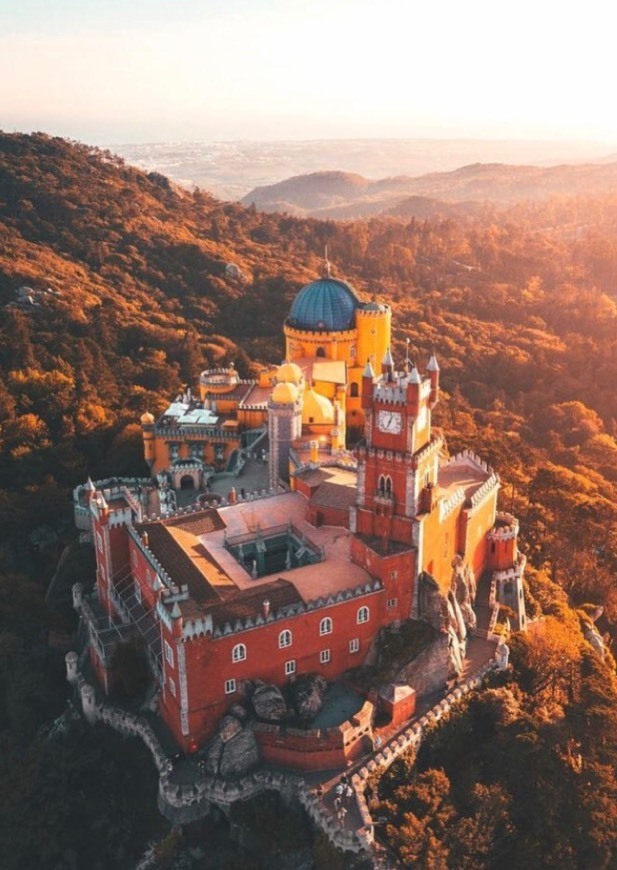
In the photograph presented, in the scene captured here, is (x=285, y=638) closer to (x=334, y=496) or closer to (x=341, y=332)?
(x=334, y=496)

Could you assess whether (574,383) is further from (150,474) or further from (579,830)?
(579,830)

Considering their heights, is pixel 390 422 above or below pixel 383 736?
above

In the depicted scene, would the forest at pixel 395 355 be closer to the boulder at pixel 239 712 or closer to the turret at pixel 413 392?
the boulder at pixel 239 712

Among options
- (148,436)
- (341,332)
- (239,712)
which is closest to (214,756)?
(239,712)

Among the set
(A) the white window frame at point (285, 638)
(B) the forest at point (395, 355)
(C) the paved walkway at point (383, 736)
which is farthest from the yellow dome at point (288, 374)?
(C) the paved walkway at point (383, 736)

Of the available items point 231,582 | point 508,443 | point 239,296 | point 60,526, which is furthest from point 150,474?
point 239,296
